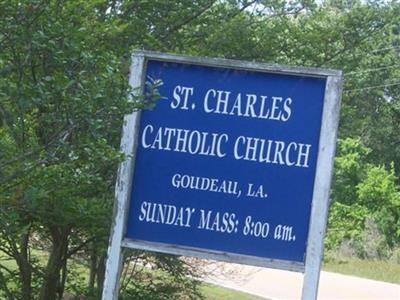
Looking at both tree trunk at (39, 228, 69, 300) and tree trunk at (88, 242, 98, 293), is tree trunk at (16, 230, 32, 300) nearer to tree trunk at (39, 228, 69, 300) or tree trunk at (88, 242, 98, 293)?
tree trunk at (39, 228, 69, 300)

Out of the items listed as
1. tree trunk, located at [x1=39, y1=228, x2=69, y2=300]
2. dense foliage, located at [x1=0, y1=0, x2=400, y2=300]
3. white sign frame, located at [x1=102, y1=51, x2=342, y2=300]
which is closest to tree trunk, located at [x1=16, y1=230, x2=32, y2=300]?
dense foliage, located at [x1=0, y1=0, x2=400, y2=300]

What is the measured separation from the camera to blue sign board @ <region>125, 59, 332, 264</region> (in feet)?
15.0

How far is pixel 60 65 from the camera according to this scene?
4.09 m

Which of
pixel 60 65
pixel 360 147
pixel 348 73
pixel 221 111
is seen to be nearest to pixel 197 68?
pixel 221 111

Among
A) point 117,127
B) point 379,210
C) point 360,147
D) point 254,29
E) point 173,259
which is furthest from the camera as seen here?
point 360,147

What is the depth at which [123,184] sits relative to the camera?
471cm

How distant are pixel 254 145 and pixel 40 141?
1.27 m

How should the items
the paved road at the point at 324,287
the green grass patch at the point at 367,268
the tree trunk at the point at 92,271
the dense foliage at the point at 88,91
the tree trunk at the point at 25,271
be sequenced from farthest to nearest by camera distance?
the green grass patch at the point at 367,268 → the paved road at the point at 324,287 → the tree trunk at the point at 92,271 → the tree trunk at the point at 25,271 → the dense foliage at the point at 88,91

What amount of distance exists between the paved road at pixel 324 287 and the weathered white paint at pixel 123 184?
10.6 m

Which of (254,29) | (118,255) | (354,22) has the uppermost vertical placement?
(354,22)

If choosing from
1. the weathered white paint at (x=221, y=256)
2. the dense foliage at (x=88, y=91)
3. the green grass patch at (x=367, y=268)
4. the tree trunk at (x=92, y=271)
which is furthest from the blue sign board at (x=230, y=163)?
the green grass patch at (x=367, y=268)

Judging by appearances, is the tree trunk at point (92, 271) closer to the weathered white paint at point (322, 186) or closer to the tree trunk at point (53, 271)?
the tree trunk at point (53, 271)

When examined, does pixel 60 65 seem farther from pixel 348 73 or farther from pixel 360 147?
pixel 360 147

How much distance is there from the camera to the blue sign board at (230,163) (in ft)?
15.0
